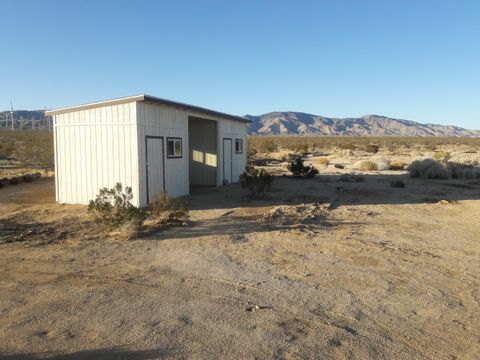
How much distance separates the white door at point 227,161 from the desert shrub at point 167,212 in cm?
956

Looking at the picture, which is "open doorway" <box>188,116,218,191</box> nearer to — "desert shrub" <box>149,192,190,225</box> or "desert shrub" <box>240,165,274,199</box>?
"desert shrub" <box>240,165,274,199</box>

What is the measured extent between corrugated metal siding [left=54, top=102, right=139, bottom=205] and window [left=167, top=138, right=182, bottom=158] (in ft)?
6.61

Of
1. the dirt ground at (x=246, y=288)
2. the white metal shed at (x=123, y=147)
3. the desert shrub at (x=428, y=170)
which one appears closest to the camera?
the dirt ground at (x=246, y=288)

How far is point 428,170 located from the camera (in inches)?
926

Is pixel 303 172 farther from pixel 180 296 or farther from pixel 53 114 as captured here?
pixel 180 296

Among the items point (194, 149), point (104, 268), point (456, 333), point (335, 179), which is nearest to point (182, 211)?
point (104, 268)

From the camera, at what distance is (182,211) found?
10.7 m

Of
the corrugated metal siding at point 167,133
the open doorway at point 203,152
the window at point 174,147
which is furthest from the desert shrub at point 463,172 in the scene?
the window at point 174,147

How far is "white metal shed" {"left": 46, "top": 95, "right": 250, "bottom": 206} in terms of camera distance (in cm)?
1280

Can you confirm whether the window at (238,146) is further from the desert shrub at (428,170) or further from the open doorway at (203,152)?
the desert shrub at (428,170)

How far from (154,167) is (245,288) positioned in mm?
8131

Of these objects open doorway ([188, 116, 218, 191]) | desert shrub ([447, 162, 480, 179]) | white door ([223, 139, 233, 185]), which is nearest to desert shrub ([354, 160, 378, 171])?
desert shrub ([447, 162, 480, 179])

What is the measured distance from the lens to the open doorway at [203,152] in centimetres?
1939

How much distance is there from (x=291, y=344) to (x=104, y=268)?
3910mm
